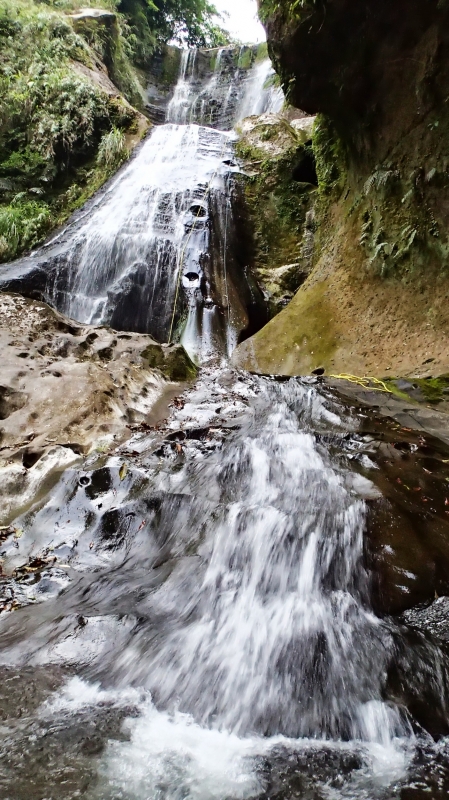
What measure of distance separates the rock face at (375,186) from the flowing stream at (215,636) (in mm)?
2331

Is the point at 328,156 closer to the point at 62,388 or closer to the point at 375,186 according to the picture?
the point at 375,186

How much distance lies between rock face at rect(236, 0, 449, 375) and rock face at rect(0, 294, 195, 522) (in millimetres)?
2572

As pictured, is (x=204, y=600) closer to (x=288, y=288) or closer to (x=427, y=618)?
(x=427, y=618)

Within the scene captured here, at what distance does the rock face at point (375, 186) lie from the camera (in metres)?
5.88

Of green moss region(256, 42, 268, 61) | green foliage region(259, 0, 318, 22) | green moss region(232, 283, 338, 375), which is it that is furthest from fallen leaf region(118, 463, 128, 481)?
green moss region(256, 42, 268, 61)

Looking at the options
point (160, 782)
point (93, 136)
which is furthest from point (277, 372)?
point (93, 136)

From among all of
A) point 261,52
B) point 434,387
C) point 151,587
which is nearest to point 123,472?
point 151,587

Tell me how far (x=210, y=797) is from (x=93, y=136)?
1592cm

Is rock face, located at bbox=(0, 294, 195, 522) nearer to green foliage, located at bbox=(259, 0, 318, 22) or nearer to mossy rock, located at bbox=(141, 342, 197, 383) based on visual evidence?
mossy rock, located at bbox=(141, 342, 197, 383)

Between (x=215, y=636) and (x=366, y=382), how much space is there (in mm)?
4381

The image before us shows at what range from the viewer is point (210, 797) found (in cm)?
153

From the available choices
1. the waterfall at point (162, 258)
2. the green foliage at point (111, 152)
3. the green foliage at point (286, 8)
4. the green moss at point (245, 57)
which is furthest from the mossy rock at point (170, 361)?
the green moss at point (245, 57)

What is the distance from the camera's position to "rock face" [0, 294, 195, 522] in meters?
4.01

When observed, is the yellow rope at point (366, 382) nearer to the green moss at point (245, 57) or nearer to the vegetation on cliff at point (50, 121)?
the vegetation on cliff at point (50, 121)
